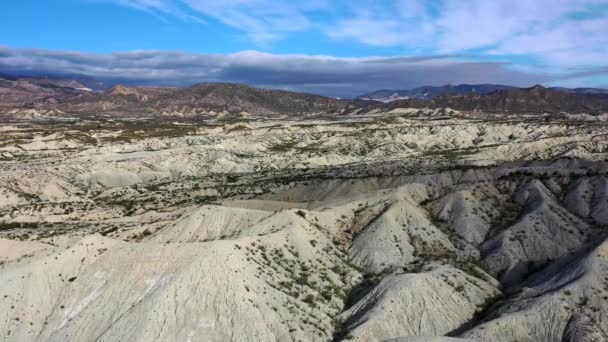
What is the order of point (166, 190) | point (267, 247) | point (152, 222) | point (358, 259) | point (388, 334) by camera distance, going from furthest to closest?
point (166, 190)
point (152, 222)
point (358, 259)
point (267, 247)
point (388, 334)

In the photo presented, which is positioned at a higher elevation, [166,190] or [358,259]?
[358,259]

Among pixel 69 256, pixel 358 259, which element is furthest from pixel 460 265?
pixel 69 256

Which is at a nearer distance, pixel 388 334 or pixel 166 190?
pixel 388 334

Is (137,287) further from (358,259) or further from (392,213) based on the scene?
(392,213)

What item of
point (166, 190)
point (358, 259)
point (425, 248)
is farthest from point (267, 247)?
point (166, 190)

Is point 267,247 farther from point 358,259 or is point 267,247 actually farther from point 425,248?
point 425,248

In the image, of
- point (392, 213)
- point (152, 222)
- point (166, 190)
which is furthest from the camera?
point (166, 190)

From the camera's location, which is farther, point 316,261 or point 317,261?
point 317,261
